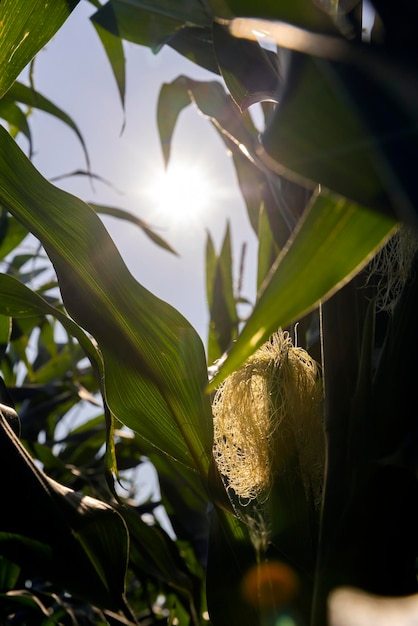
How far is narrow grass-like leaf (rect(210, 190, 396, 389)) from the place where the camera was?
0.19m

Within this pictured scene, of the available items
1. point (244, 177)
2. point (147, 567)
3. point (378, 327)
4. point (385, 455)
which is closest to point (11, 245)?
point (244, 177)

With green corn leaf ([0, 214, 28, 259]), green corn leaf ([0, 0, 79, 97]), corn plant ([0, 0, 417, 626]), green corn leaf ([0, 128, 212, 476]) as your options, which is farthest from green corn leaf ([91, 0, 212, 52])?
green corn leaf ([0, 214, 28, 259])

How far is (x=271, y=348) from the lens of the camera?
48 cm

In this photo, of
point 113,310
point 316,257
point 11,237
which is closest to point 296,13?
point 316,257

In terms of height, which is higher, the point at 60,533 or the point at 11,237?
the point at 11,237

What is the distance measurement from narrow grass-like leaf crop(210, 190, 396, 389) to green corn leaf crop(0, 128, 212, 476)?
20 centimetres

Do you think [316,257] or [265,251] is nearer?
[316,257]

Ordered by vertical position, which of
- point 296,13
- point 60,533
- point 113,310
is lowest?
point 60,533

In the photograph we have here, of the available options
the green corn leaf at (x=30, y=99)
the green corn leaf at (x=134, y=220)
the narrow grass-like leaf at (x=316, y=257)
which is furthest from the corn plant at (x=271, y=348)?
the green corn leaf at (x=134, y=220)

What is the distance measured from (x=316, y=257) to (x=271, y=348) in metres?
0.30

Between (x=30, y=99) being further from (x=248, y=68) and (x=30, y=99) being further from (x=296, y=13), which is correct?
(x=296, y=13)

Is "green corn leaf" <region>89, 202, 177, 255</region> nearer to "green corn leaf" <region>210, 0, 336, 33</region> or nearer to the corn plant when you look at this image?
the corn plant

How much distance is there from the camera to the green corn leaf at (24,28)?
1.42 ft

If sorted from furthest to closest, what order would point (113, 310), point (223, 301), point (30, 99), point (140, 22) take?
1. point (223, 301)
2. point (30, 99)
3. point (140, 22)
4. point (113, 310)
